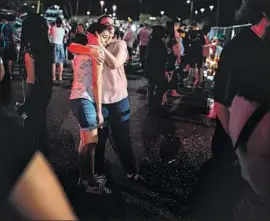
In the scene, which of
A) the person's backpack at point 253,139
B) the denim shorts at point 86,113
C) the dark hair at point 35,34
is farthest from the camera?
the dark hair at point 35,34

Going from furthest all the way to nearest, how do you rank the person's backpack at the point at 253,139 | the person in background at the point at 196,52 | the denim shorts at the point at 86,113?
the person in background at the point at 196,52 < the denim shorts at the point at 86,113 < the person's backpack at the point at 253,139

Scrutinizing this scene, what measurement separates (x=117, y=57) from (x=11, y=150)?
150 cm

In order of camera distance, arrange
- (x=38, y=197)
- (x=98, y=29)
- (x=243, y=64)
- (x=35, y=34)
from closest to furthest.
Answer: (x=38, y=197)
(x=243, y=64)
(x=98, y=29)
(x=35, y=34)

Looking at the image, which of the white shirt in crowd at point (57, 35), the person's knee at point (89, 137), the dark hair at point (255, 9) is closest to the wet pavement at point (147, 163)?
the person's knee at point (89, 137)

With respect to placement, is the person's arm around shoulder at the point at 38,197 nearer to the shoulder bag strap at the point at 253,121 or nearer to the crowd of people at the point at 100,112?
the crowd of people at the point at 100,112

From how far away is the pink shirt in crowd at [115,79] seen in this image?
4340 mm

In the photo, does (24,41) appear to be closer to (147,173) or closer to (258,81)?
(147,173)

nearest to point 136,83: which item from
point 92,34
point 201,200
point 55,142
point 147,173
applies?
point 55,142

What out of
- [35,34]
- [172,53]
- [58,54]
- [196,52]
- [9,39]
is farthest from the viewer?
[58,54]

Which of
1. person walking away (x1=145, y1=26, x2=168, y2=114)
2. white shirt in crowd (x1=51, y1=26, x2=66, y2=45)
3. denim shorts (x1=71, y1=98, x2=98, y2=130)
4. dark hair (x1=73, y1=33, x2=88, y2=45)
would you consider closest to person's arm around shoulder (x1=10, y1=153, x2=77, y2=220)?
denim shorts (x1=71, y1=98, x2=98, y2=130)

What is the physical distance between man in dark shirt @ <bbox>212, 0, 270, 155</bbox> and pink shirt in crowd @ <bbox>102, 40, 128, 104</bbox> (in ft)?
4.70

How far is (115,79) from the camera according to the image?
441 cm

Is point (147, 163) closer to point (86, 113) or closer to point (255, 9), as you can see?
point (86, 113)

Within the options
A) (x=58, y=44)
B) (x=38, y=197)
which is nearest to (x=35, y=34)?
(x=38, y=197)
